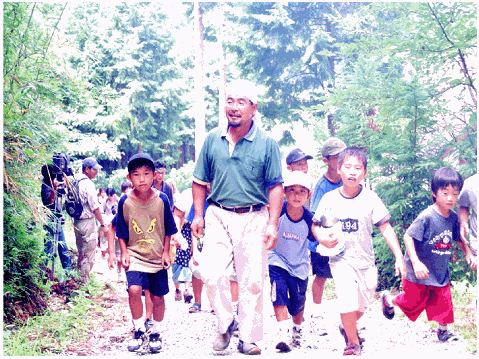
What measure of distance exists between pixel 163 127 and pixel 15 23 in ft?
59.8

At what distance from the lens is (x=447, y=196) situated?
5.68 meters

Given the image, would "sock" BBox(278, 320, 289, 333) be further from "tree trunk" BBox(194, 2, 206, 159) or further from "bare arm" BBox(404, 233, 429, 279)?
"tree trunk" BBox(194, 2, 206, 159)

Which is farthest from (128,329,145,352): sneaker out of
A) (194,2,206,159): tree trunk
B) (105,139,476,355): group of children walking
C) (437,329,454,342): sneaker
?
(194,2,206,159): tree trunk

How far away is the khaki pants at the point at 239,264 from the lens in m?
5.12

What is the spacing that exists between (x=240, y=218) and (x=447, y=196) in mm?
2194

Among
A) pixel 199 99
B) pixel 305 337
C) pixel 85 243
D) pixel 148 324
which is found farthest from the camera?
pixel 199 99

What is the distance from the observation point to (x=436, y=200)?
5836 mm

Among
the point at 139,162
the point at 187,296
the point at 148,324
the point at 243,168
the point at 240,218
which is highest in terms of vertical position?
Result: the point at 139,162

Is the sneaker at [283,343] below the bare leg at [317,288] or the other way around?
below

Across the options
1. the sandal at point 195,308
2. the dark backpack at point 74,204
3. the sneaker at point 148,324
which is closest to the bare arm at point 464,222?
the sneaker at point 148,324

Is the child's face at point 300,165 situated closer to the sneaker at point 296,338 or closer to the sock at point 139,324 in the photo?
the sneaker at point 296,338

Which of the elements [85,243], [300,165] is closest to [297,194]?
[300,165]

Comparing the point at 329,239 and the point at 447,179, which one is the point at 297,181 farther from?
the point at 447,179

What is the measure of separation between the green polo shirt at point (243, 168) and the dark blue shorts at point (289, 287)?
0.90 m
